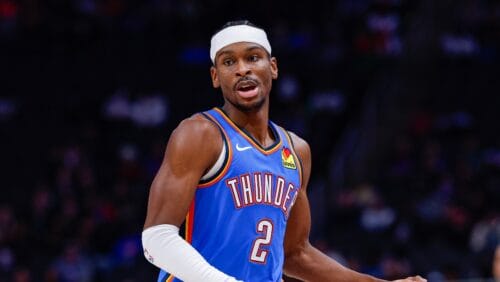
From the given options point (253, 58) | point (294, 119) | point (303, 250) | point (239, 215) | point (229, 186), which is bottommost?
point (239, 215)

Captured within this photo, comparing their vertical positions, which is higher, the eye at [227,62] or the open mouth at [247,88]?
the eye at [227,62]

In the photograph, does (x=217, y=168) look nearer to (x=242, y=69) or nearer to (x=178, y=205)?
(x=178, y=205)

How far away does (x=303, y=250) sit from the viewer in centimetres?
559

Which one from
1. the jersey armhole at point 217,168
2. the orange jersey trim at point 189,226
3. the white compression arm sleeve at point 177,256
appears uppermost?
the jersey armhole at point 217,168

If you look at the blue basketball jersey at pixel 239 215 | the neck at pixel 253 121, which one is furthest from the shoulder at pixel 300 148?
the blue basketball jersey at pixel 239 215

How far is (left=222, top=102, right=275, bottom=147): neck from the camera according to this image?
16.7 ft

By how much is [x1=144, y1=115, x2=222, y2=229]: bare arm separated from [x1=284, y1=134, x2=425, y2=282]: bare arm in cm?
91

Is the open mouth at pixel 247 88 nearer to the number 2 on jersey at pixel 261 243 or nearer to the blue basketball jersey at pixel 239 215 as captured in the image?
the blue basketball jersey at pixel 239 215

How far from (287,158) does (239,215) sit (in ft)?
1.81

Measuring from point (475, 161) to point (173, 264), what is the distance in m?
12.6

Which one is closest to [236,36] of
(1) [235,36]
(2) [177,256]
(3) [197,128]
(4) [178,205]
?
(1) [235,36]

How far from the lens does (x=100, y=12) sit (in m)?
18.5

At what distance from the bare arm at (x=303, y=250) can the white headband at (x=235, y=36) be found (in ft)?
2.39

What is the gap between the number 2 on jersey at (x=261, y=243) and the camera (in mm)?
4887
